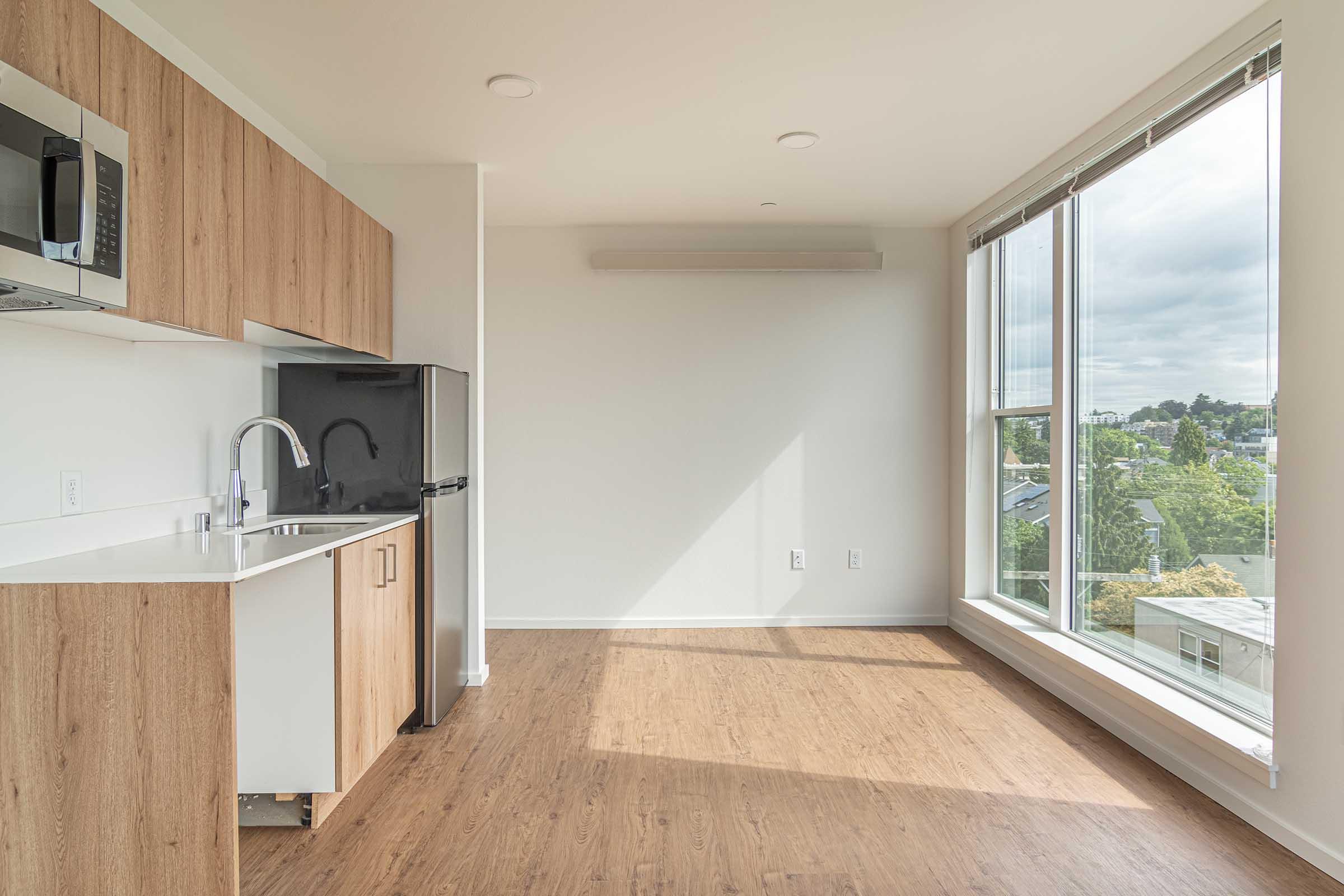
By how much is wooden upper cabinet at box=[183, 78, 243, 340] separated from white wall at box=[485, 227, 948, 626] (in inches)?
94.3

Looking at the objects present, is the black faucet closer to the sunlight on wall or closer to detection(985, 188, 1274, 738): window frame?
the sunlight on wall

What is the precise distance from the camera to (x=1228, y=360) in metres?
2.59

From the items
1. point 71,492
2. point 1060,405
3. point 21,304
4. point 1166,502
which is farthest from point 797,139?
point 71,492

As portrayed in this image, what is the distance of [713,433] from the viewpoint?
4.78m

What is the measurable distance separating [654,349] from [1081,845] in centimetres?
337

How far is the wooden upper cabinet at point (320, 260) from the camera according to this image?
8.98ft

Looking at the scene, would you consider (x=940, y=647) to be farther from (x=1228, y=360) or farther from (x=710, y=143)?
(x=710, y=143)

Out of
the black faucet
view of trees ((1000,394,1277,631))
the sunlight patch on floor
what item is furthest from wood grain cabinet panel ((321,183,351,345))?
view of trees ((1000,394,1277,631))

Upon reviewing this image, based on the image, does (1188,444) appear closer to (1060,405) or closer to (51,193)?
(1060,405)

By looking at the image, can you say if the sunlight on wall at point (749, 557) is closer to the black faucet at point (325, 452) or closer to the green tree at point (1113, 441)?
the green tree at point (1113, 441)

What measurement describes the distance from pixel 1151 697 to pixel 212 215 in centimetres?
351

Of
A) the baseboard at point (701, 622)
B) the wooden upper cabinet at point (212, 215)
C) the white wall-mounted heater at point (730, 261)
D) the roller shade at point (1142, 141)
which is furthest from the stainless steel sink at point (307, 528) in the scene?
the roller shade at point (1142, 141)

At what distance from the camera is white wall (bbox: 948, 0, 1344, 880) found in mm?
2055

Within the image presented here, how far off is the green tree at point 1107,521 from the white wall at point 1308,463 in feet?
2.75
